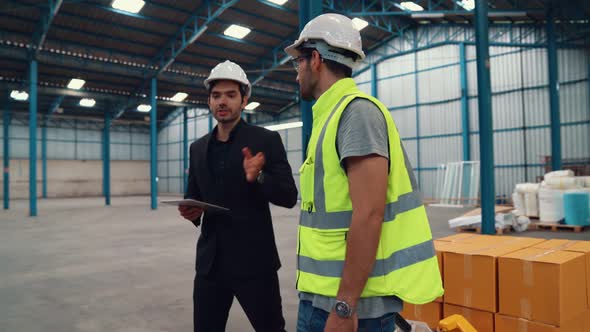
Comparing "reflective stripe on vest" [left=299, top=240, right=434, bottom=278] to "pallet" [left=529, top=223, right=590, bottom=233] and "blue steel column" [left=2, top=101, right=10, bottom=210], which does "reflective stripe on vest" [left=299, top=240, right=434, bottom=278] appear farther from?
"blue steel column" [left=2, top=101, right=10, bottom=210]

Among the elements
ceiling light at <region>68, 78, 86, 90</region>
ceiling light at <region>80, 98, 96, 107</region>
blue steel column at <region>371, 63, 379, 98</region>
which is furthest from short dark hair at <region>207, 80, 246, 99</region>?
ceiling light at <region>80, 98, 96, 107</region>

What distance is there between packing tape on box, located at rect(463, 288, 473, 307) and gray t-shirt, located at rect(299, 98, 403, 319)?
2.06m

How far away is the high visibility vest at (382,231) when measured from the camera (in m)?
1.39

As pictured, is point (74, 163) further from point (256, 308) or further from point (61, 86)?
point (256, 308)

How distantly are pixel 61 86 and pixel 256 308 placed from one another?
22564mm

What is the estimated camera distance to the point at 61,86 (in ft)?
68.9

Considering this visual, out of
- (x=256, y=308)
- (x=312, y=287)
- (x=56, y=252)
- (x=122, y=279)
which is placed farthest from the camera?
(x=56, y=252)

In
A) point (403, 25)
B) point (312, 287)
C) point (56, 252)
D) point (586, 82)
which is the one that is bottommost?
point (56, 252)

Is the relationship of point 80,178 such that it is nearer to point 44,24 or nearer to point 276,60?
point 44,24

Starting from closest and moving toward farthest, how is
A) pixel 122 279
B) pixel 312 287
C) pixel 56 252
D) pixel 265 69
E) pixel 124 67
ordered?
pixel 312 287 < pixel 122 279 < pixel 56 252 < pixel 124 67 < pixel 265 69

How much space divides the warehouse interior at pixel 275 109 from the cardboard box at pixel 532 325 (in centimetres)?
2

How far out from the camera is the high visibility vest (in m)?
1.39

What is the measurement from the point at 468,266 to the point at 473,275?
0.07 m

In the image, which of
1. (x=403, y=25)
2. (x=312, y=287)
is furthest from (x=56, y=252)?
(x=403, y=25)
